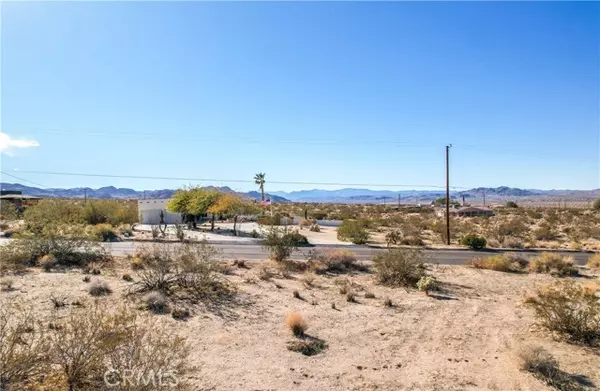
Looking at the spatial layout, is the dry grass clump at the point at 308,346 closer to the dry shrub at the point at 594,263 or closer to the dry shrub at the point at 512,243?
the dry shrub at the point at 594,263

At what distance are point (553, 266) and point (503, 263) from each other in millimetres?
2864

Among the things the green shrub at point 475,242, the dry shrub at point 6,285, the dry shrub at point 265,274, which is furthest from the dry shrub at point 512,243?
the dry shrub at point 6,285

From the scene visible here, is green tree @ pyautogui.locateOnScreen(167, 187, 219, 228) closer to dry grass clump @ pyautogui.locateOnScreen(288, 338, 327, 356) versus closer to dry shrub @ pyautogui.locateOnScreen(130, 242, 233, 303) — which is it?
dry shrub @ pyautogui.locateOnScreen(130, 242, 233, 303)

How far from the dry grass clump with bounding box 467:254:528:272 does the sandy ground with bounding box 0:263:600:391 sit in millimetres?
4869

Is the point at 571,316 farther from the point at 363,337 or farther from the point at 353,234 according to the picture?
the point at 353,234

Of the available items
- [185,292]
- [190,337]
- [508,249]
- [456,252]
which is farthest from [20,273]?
[508,249]

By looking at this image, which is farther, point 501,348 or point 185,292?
point 185,292

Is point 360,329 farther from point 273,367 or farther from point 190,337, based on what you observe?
point 190,337

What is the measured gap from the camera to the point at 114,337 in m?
7.12

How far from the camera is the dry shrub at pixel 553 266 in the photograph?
2264cm

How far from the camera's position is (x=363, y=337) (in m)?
12.1

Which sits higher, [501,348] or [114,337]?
[114,337]

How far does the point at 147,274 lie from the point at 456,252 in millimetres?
25103

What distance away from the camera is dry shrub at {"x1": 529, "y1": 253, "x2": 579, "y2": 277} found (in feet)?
74.3
